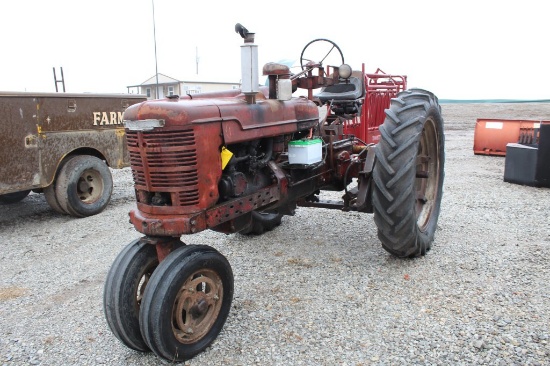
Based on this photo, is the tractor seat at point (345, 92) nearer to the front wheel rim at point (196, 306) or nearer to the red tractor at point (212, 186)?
the red tractor at point (212, 186)

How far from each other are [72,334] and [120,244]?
5.84 ft

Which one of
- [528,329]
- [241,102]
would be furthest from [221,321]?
[528,329]

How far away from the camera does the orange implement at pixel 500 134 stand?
914 centimetres

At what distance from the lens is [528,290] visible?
3174 millimetres

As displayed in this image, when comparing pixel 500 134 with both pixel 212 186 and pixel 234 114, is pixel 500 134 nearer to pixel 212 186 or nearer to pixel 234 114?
pixel 234 114

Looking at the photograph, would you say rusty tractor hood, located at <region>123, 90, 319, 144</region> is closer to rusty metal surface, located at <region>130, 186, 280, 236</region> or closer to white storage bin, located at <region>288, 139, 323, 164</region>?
white storage bin, located at <region>288, 139, 323, 164</region>

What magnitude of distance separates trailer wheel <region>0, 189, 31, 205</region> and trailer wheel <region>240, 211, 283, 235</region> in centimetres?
361

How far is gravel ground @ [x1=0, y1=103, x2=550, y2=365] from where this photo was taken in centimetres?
256

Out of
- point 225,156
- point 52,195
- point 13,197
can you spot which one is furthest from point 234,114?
point 13,197

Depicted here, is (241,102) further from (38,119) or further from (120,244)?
(38,119)

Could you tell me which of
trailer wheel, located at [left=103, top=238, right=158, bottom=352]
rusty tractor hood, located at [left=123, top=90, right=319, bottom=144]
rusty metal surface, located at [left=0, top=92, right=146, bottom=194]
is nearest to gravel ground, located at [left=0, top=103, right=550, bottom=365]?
trailer wheel, located at [left=103, top=238, right=158, bottom=352]

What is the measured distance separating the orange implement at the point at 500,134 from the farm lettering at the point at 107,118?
25.0 ft

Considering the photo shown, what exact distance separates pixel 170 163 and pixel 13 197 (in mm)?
4965

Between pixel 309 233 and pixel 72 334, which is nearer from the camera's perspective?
pixel 72 334
